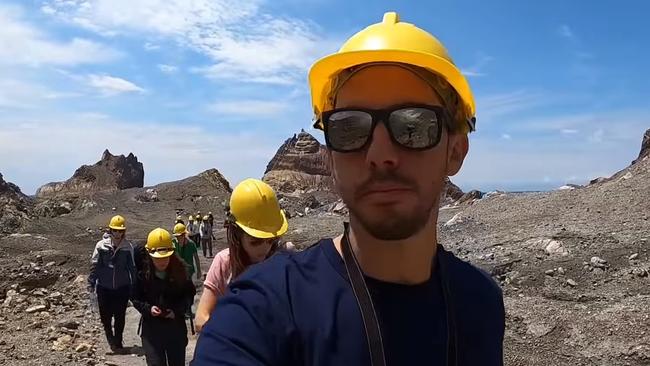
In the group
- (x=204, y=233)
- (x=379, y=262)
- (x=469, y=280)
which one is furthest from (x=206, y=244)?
(x=379, y=262)

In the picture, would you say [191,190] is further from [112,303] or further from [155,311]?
[155,311]

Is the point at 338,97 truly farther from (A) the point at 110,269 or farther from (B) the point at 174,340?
(A) the point at 110,269

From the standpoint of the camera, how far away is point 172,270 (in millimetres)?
6270

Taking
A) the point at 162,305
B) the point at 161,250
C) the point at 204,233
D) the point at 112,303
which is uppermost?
the point at 161,250

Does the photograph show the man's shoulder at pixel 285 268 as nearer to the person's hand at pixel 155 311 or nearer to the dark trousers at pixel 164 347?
the person's hand at pixel 155 311

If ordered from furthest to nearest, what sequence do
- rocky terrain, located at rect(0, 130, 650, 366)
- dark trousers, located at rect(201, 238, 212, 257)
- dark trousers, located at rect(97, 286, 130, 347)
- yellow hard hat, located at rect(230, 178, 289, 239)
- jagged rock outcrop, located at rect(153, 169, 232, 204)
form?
jagged rock outcrop, located at rect(153, 169, 232, 204) < dark trousers, located at rect(201, 238, 212, 257) < dark trousers, located at rect(97, 286, 130, 347) < rocky terrain, located at rect(0, 130, 650, 366) < yellow hard hat, located at rect(230, 178, 289, 239)

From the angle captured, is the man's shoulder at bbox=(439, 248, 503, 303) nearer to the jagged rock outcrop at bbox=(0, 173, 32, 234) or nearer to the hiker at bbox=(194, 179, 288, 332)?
the hiker at bbox=(194, 179, 288, 332)

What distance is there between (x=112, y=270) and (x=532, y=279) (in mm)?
6635

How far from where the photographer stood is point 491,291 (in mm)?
1908

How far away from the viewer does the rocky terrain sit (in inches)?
318

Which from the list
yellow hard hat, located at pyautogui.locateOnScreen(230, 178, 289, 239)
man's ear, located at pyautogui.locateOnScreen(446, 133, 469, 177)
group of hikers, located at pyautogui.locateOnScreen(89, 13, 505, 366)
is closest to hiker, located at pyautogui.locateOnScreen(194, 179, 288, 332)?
yellow hard hat, located at pyautogui.locateOnScreen(230, 178, 289, 239)

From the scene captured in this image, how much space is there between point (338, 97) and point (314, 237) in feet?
69.5

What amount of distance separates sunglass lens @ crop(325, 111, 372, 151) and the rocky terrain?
38cm

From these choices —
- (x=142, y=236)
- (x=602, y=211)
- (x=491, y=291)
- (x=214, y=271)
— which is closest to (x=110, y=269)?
(x=214, y=271)
